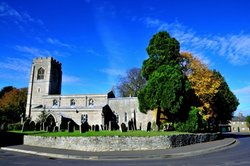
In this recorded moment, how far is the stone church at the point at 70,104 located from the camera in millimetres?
48719

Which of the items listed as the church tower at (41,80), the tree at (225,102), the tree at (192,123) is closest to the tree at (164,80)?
the tree at (192,123)

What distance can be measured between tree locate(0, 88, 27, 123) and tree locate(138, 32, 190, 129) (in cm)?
3852

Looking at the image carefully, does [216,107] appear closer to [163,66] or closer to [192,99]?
[192,99]

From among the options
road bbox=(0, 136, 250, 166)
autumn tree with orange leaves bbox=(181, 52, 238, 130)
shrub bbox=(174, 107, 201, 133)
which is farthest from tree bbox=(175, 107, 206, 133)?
road bbox=(0, 136, 250, 166)

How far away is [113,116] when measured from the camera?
52156mm

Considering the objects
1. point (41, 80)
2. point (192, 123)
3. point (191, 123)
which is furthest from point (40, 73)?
point (192, 123)

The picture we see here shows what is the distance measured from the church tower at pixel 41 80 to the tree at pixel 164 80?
33.7m

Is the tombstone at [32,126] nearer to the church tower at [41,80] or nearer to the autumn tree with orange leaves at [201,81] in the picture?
the autumn tree with orange leaves at [201,81]

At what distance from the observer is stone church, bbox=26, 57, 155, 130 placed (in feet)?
160

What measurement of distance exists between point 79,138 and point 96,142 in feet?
5.15

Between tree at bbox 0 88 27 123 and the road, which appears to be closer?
the road

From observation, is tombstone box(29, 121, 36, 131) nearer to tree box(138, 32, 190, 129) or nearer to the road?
tree box(138, 32, 190, 129)

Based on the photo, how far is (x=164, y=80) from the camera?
29891mm

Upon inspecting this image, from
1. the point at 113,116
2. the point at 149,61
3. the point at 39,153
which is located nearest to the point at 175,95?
the point at 149,61
